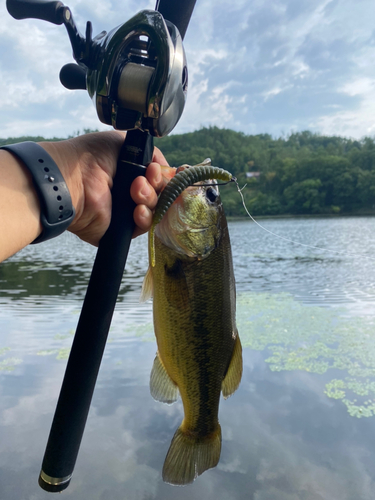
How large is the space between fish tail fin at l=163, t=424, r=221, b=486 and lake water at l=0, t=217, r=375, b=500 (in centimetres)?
157

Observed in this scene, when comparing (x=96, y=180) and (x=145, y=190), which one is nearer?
(x=145, y=190)

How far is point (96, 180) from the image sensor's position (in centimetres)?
139

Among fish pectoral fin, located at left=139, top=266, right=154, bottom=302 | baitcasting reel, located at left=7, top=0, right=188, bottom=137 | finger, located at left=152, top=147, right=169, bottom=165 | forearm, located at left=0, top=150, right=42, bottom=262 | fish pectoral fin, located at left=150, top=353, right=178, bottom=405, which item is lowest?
fish pectoral fin, located at left=150, top=353, right=178, bottom=405

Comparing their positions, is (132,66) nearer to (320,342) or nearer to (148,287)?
(148,287)

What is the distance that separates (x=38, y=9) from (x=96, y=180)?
530 mm

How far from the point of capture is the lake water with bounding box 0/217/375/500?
2713 millimetres

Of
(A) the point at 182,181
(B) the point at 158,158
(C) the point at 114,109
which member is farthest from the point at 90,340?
(B) the point at 158,158

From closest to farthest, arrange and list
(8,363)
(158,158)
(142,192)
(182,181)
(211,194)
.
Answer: (182,181)
(142,192)
(211,194)
(158,158)
(8,363)

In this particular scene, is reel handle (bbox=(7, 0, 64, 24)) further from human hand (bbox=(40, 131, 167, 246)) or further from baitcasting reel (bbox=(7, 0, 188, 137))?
human hand (bbox=(40, 131, 167, 246))

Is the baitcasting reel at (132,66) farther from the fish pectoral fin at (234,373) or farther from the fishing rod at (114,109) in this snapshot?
the fish pectoral fin at (234,373)

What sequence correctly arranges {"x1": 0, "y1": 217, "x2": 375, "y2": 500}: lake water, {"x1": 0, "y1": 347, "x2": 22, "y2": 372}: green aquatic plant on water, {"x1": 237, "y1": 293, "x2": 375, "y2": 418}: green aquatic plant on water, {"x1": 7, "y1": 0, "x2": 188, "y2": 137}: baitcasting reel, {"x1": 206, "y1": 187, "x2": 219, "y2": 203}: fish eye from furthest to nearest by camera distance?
{"x1": 0, "y1": 347, "x2": 22, "y2": 372}: green aquatic plant on water, {"x1": 237, "y1": 293, "x2": 375, "y2": 418}: green aquatic plant on water, {"x1": 0, "y1": 217, "x2": 375, "y2": 500}: lake water, {"x1": 206, "y1": 187, "x2": 219, "y2": 203}: fish eye, {"x1": 7, "y1": 0, "x2": 188, "y2": 137}: baitcasting reel

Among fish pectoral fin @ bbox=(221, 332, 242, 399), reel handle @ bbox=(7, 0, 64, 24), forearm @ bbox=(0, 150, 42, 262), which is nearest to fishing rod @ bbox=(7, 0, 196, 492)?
reel handle @ bbox=(7, 0, 64, 24)

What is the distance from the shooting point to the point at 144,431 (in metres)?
3.23

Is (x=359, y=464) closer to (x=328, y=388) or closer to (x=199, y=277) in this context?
(x=328, y=388)
